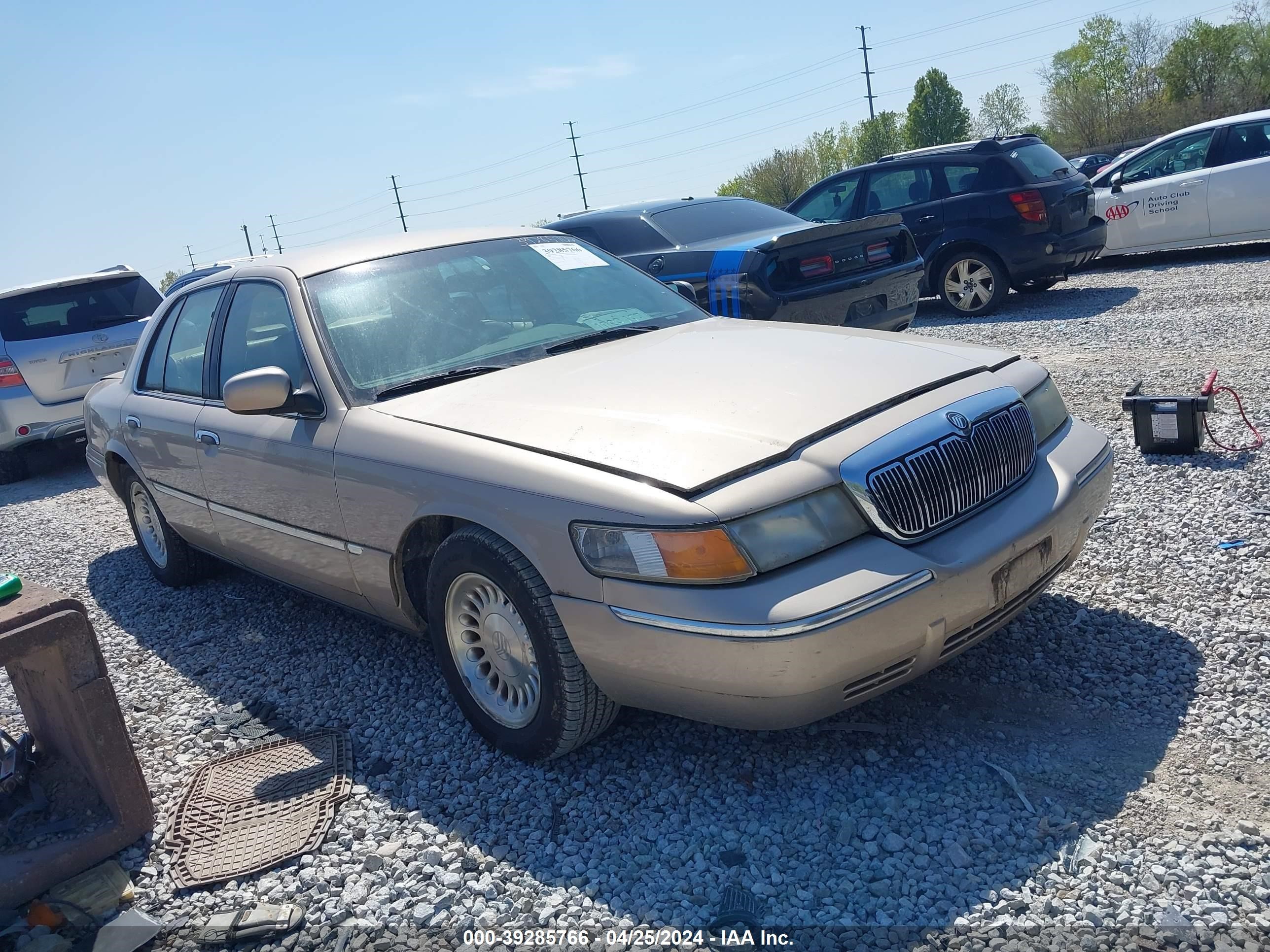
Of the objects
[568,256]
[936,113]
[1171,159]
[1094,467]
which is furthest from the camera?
[936,113]

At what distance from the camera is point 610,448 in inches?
114

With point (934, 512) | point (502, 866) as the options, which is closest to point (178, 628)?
point (502, 866)

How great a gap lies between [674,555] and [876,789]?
97cm

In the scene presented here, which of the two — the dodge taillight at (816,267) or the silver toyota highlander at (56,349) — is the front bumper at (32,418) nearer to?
the silver toyota highlander at (56,349)

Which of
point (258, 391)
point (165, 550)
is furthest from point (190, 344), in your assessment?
point (258, 391)

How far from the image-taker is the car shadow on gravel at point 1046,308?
10.3m

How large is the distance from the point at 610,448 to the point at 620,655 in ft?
1.92

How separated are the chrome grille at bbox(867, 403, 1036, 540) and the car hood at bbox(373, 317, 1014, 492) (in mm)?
225

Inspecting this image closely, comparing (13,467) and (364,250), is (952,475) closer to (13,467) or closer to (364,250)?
(364,250)

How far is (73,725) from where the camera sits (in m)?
3.17

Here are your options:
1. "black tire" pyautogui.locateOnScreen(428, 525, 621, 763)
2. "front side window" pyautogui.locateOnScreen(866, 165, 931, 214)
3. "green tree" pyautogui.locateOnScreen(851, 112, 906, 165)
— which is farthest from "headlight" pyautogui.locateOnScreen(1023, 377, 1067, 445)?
"green tree" pyautogui.locateOnScreen(851, 112, 906, 165)

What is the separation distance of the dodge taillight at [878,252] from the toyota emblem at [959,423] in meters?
4.69

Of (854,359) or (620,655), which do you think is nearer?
(620,655)

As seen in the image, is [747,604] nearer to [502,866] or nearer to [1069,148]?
[502,866]
